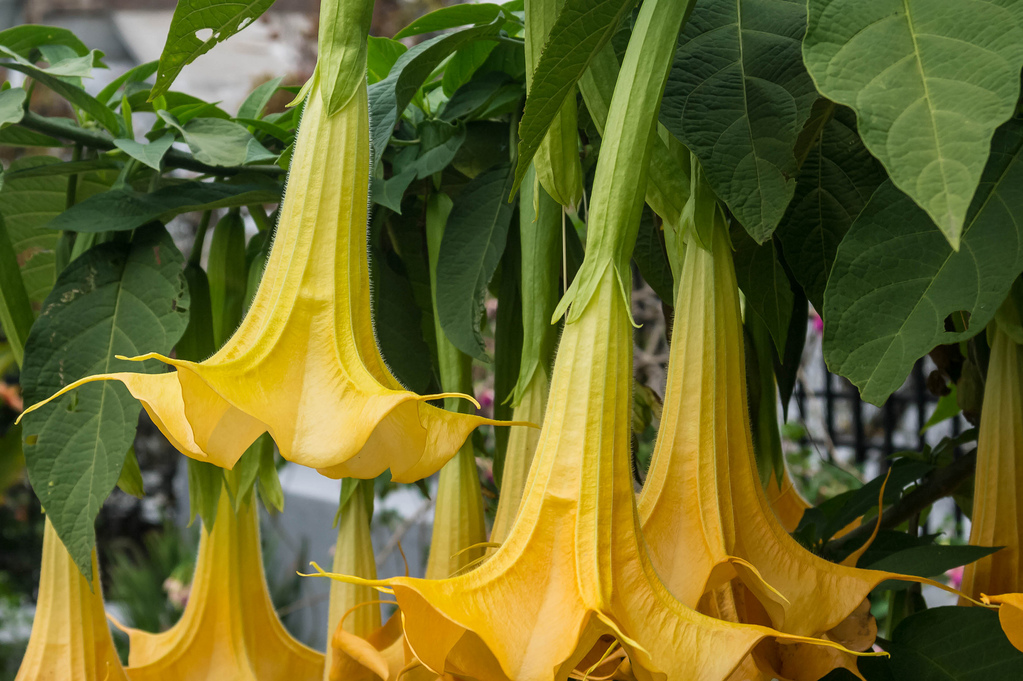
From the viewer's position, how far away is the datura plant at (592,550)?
0.79 feet

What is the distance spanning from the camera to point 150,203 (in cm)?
51

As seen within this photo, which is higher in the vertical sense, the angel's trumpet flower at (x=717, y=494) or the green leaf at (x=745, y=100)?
the green leaf at (x=745, y=100)

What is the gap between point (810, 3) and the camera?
26cm

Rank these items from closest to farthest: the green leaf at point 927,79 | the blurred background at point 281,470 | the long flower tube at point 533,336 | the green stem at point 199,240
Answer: the green leaf at point 927,79 < the long flower tube at point 533,336 < the green stem at point 199,240 < the blurred background at point 281,470

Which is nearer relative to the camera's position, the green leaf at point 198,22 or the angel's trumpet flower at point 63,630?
the green leaf at point 198,22

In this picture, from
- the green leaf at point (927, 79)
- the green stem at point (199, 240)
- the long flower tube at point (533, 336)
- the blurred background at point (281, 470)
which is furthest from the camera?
the blurred background at point (281, 470)

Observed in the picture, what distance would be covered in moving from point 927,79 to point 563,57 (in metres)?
0.13

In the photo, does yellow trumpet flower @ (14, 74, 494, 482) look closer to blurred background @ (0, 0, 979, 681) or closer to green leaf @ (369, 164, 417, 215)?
green leaf @ (369, 164, 417, 215)

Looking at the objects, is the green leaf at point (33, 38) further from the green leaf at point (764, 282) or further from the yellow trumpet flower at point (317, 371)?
the green leaf at point (764, 282)

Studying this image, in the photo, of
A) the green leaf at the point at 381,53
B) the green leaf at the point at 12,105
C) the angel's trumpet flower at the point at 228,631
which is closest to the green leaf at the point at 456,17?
the green leaf at the point at 381,53

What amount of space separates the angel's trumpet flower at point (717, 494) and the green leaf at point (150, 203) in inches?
12.7

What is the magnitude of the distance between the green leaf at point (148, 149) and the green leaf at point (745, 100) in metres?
0.32

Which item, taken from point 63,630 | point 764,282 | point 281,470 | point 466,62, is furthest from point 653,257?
point 281,470

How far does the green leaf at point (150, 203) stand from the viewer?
1.62ft
